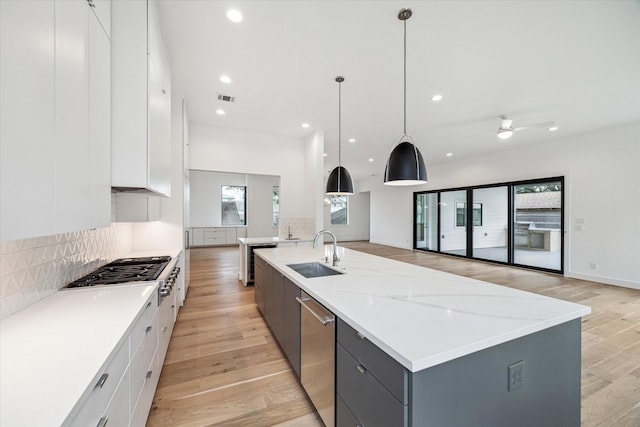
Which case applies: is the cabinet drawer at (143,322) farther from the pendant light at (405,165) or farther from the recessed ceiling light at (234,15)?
the recessed ceiling light at (234,15)

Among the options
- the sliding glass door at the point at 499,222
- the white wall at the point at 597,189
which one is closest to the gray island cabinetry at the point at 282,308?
the white wall at the point at 597,189

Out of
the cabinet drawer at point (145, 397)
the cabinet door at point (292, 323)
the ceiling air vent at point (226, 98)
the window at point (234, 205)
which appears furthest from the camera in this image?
the window at point (234, 205)

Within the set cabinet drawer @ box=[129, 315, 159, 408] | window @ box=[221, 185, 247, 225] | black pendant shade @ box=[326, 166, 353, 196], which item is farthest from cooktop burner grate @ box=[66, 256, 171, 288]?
window @ box=[221, 185, 247, 225]

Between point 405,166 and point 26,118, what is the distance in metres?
2.14

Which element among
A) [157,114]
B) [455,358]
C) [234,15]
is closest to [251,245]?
[157,114]

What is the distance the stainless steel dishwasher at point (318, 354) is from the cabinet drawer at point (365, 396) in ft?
0.29

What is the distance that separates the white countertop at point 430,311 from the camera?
3.28 ft

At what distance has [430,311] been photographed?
133 cm

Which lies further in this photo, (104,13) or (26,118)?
(104,13)

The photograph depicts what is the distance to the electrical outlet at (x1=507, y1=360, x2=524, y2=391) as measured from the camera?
44.4 inches

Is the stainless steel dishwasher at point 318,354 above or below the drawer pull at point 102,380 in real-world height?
below

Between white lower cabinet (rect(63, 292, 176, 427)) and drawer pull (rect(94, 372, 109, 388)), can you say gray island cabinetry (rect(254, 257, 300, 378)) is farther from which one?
drawer pull (rect(94, 372, 109, 388))

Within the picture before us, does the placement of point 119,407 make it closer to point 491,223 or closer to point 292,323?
point 292,323

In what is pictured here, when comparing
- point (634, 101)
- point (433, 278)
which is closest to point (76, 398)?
point (433, 278)
